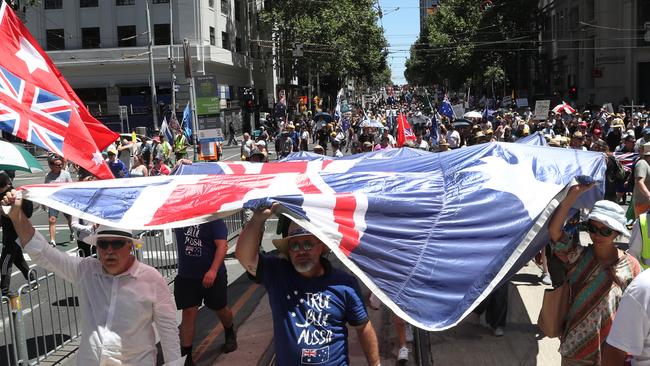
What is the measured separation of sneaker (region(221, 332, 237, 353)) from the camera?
661 centimetres

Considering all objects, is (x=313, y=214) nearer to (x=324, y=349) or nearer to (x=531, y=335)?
(x=324, y=349)

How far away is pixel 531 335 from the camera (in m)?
6.93

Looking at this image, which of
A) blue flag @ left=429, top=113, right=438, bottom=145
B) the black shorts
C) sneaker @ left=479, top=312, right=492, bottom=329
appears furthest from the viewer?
blue flag @ left=429, top=113, right=438, bottom=145

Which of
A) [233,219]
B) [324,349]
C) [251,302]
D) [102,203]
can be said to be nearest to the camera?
[324,349]

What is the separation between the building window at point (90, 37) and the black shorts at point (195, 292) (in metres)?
44.1

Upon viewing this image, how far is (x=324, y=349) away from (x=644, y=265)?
2.49 m

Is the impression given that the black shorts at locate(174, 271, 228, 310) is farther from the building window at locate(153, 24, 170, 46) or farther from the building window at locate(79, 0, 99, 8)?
the building window at locate(79, 0, 99, 8)

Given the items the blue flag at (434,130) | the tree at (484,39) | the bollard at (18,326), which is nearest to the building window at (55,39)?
the tree at (484,39)

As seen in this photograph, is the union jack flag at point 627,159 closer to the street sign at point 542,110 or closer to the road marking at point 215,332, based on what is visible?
the road marking at point 215,332

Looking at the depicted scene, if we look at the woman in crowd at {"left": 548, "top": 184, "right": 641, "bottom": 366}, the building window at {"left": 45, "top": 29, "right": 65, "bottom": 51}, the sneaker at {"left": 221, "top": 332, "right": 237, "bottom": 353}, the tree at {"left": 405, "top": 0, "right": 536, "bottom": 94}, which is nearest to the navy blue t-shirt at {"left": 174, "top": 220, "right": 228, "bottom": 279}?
the sneaker at {"left": 221, "top": 332, "right": 237, "bottom": 353}

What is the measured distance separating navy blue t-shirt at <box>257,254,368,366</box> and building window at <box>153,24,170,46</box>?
44568 mm

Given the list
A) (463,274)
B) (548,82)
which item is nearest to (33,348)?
(463,274)

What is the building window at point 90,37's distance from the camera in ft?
152

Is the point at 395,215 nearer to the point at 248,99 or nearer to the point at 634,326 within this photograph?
the point at 634,326
